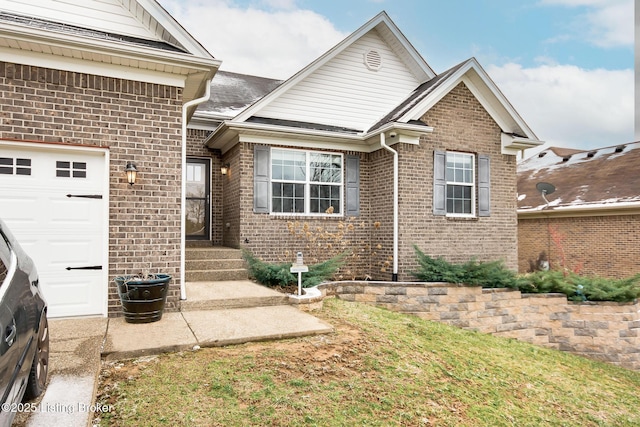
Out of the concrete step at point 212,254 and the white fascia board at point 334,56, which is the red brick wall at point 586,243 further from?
the concrete step at point 212,254

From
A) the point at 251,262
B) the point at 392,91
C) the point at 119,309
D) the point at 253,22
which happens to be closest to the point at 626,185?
the point at 392,91

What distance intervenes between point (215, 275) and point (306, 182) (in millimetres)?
3068

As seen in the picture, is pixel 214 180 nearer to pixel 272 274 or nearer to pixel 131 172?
pixel 272 274

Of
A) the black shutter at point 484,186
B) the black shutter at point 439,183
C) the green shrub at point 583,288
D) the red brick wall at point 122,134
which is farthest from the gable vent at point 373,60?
the green shrub at point 583,288

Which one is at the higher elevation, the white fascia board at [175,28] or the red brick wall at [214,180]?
the white fascia board at [175,28]

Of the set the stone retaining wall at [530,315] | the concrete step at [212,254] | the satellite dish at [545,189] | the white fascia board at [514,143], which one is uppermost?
the white fascia board at [514,143]

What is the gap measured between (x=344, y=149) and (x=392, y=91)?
249 cm

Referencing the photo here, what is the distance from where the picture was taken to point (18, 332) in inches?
92.4

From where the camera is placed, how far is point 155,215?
6.11 metres

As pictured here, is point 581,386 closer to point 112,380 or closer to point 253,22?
point 112,380

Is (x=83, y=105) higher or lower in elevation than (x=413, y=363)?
higher

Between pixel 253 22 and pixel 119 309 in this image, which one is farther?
pixel 253 22

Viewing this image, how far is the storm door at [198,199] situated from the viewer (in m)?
10.2

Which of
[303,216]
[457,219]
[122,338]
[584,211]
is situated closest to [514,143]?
[457,219]
